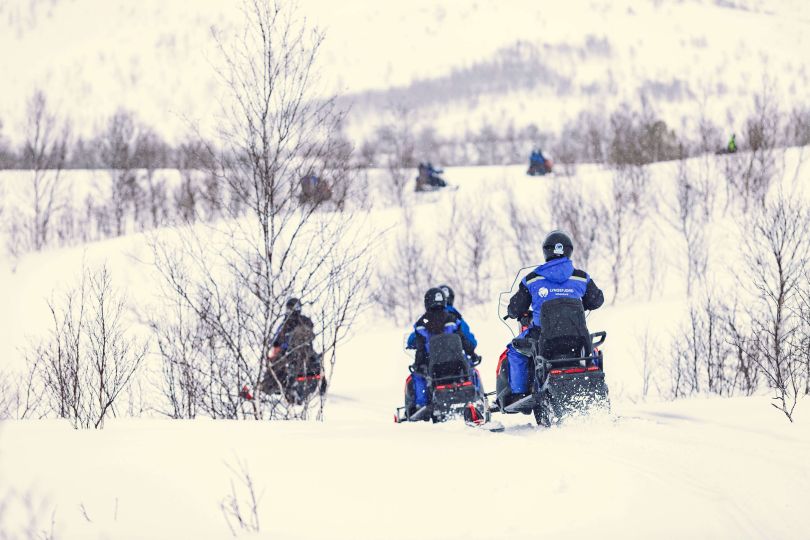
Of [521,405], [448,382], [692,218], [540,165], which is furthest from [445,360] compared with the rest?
[540,165]

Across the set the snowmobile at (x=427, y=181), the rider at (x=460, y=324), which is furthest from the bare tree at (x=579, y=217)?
the rider at (x=460, y=324)

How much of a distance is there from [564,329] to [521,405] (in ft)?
3.13

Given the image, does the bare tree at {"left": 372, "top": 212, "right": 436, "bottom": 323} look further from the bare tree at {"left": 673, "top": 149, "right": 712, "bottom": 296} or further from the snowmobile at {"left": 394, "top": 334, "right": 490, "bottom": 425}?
the snowmobile at {"left": 394, "top": 334, "right": 490, "bottom": 425}

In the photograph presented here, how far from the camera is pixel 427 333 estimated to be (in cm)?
859

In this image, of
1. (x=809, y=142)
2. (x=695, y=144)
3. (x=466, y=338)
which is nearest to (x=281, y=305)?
(x=466, y=338)

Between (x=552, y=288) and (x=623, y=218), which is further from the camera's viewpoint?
(x=623, y=218)

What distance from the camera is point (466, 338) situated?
28.7 ft

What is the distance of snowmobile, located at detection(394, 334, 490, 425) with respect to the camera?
830cm

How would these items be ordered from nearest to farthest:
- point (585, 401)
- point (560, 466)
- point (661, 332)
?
point (560, 466) → point (585, 401) → point (661, 332)

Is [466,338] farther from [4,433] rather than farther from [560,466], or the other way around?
[4,433]

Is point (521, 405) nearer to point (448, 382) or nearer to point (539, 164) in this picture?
point (448, 382)

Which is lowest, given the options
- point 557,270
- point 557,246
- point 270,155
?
point 557,270

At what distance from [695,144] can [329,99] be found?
138 ft

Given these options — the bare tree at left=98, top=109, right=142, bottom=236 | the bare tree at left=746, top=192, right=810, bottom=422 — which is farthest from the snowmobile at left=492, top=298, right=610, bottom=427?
the bare tree at left=98, top=109, right=142, bottom=236
